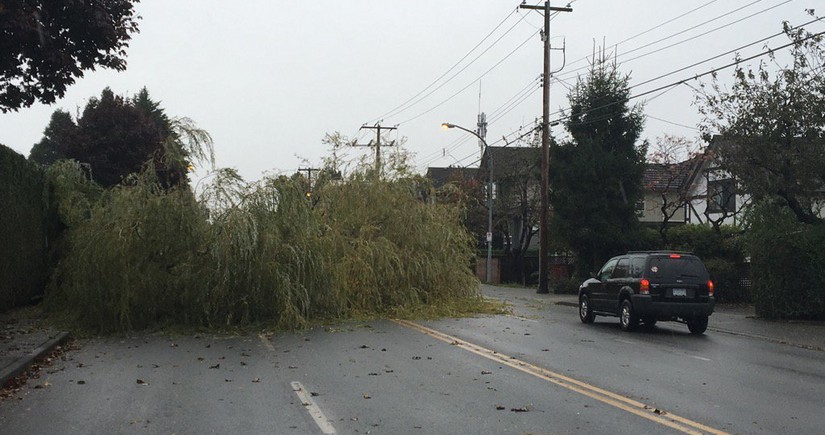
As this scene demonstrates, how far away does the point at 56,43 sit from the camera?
13688mm

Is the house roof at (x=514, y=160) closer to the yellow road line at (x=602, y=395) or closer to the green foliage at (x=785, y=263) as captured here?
the green foliage at (x=785, y=263)

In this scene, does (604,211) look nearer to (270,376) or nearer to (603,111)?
(603,111)

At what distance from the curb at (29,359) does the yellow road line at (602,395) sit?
265 inches

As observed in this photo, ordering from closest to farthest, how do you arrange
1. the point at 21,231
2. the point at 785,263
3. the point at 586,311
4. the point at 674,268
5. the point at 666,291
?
the point at 666,291
the point at 674,268
the point at 21,231
the point at 586,311
the point at 785,263

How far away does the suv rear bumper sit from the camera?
661 inches

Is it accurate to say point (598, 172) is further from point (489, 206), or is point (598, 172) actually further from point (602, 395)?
point (602, 395)

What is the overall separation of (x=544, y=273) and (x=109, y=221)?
21420 mm

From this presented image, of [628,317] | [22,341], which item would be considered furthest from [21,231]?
[628,317]

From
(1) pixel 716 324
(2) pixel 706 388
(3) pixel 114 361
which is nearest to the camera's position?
(2) pixel 706 388

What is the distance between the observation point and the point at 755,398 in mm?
9141

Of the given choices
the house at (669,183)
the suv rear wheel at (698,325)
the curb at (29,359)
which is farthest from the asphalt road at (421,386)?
the house at (669,183)

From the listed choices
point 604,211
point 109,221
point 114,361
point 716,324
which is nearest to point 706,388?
point 114,361

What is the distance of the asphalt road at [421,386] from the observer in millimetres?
7633

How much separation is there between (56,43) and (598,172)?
24.4 m
